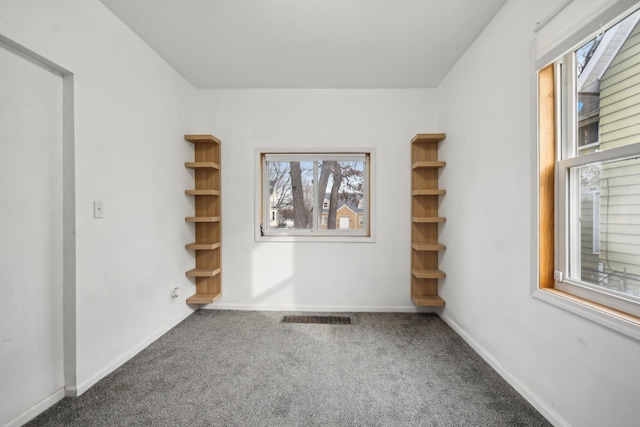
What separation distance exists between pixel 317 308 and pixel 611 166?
2.62 m

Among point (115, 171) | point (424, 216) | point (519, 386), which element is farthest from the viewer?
point (424, 216)

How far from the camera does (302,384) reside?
5.91 feet

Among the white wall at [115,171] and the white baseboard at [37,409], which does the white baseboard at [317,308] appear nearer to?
the white wall at [115,171]

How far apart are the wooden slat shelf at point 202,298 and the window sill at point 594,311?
2.78 metres

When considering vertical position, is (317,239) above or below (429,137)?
below

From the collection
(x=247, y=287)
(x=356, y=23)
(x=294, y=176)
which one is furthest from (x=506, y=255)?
(x=247, y=287)

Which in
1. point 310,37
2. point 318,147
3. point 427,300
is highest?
point 310,37

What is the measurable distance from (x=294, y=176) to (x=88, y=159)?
6.32ft

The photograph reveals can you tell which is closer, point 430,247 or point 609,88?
point 609,88

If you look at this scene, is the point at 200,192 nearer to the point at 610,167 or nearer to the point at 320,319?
the point at 320,319

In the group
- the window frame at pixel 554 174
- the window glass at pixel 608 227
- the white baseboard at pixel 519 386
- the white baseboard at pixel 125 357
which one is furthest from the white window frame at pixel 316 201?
the window glass at pixel 608 227

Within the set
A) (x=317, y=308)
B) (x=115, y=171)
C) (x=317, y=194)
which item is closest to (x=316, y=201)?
(x=317, y=194)

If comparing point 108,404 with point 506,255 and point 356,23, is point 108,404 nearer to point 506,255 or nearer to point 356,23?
point 506,255

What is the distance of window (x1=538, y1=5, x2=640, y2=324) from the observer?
1197 mm
